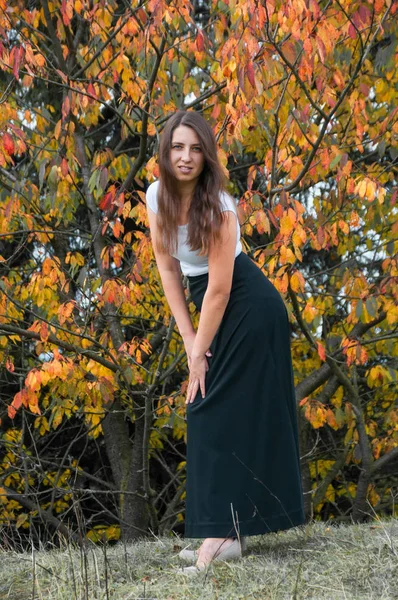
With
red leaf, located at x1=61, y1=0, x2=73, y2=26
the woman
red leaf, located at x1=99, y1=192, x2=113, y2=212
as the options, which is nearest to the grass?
the woman

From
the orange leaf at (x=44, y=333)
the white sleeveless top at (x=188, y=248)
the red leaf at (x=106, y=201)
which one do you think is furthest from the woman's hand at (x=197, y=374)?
the red leaf at (x=106, y=201)

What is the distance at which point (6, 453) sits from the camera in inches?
263

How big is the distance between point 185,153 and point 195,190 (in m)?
0.13

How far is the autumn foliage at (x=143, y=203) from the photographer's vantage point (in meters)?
3.71

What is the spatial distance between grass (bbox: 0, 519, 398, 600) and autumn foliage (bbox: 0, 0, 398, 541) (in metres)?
0.25

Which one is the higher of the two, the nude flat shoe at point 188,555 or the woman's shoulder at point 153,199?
the woman's shoulder at point 153,199

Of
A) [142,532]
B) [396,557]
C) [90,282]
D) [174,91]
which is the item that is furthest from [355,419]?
[396,557]

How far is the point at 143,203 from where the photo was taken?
4316 millimetres

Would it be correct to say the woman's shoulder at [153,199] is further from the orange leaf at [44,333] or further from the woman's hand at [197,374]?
the orange leaf at [44,333]

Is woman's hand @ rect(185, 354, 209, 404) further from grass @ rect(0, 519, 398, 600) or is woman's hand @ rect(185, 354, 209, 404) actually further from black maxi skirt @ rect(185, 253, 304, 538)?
grass @ rect(0, 519, 398, 600)

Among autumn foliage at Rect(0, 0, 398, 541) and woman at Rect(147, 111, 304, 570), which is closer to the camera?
woman at Rect(147, 111, 304, 570)

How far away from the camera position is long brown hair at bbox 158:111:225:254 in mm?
2602

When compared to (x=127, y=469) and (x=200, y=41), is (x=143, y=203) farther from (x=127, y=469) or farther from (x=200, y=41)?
(x=127, y=469)

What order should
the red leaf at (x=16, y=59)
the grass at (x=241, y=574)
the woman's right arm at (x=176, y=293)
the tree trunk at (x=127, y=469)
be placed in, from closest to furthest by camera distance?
the grass at (x=241, y=574) < the woman's right arm at (x=176, y=293) < the red leaf at (x=16, y=59) < the tree trunk at (x=127, y=469)
